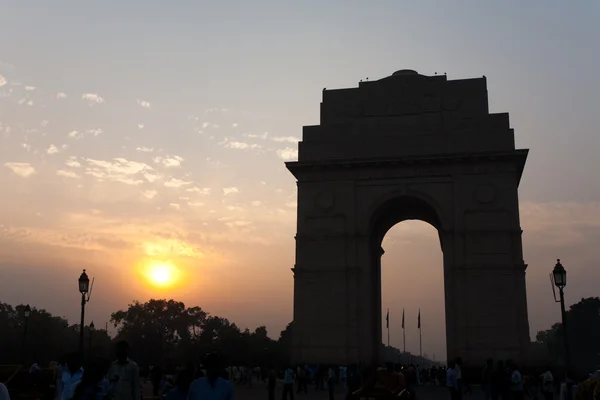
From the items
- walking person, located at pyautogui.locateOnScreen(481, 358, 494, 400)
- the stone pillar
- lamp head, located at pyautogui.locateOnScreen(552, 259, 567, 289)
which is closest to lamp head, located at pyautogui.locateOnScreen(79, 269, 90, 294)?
walking person, located at pyautogui.locateOnScreen(481, 358, 494, 400)

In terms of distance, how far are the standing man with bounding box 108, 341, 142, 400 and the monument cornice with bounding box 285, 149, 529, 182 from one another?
91.0 feet

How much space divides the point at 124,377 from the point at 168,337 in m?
113

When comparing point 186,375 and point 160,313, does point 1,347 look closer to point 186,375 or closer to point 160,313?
point 160,313

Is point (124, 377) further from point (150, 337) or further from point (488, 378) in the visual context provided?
point (150, 337)

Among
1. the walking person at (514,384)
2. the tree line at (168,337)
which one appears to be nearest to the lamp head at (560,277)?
the walking person at (514,384)

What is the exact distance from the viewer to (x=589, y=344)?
9381 centimetres

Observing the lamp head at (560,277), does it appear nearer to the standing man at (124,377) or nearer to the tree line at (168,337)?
the standing man at (124,377)

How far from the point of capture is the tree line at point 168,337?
241 feet

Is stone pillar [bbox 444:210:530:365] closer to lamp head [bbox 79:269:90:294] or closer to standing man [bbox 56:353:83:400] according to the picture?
lamp head [bbox 79:269:90:294]

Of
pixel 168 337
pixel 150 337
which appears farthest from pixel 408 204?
pixel 168 337

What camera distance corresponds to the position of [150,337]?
10244 centimetres

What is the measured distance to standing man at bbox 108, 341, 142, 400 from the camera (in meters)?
7.91

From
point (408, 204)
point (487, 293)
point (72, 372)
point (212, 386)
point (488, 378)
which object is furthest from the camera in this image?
point (408, 204)

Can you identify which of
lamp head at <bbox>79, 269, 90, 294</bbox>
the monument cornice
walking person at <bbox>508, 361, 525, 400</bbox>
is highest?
the monument cornice
